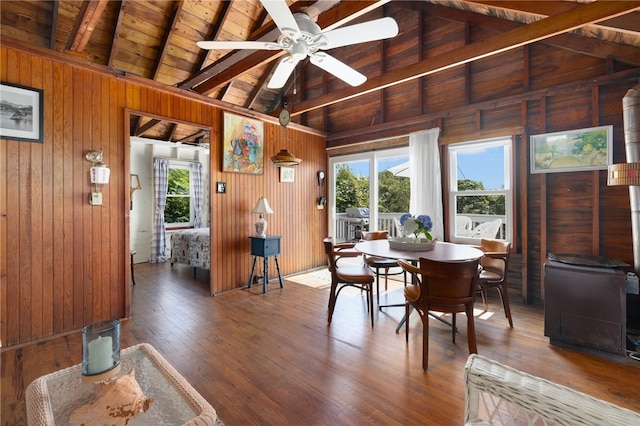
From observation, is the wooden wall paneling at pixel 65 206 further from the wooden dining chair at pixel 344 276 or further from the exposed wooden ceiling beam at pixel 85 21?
the wooden dining chair at pixel 344 276

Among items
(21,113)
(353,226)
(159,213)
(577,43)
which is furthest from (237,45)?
(159,213)

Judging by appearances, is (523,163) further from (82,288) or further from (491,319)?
(82,288)

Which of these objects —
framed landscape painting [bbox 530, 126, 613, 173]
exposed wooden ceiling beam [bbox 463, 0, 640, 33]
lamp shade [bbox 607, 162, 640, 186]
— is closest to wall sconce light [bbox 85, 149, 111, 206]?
exposed wooden ceiling beam [bbox 463, 0, 640, 33]

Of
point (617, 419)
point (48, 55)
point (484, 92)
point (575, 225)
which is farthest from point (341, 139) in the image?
point (617, 419)

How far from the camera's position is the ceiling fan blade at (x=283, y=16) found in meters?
1.66

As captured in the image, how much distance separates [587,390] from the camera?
6.30 ft

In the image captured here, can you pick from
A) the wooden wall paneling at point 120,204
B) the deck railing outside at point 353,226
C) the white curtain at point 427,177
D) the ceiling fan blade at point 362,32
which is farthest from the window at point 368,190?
the wooden wall paneling at point 120,204

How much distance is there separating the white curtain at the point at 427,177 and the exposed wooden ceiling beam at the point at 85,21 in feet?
12.9

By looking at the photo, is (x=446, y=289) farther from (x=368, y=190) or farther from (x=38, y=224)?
(x=38, y=224)

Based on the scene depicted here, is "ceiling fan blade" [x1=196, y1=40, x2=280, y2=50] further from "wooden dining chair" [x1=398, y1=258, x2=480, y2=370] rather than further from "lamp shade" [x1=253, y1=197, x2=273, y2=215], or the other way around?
"lamp shade" [x1=253, y1=197, x2=273, y2=215]

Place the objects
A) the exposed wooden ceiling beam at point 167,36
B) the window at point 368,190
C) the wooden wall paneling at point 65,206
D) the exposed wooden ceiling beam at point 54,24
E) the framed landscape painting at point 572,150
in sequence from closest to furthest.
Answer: the wooden wall paneling at point 65,206 → the framed landscape painting at point 572,150 → the exposed wooden ceiling beam at point 54,24 → the exposed wooden ceiling beam at point 167,36 → the window at point 368,190

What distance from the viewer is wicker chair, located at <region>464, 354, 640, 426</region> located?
923 millimetres

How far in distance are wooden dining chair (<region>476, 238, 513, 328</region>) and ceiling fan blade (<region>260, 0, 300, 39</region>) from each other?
2567 mm

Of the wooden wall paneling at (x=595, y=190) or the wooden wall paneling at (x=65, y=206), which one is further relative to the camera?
the wooden wall paneling at (x=595, y=190)
